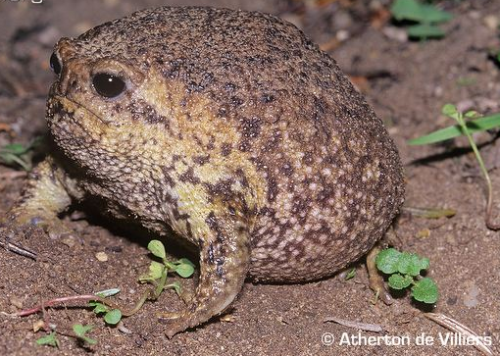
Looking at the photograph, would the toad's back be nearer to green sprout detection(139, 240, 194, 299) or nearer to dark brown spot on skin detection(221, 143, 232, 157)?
dark brown spot on skin detection(221, 143, 232, 157)

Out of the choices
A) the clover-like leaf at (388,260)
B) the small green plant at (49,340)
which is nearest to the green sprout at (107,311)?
the small green plant at (49,340)

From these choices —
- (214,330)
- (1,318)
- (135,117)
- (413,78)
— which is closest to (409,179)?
(413,78)

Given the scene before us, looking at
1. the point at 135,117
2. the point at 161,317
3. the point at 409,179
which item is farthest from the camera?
the point at 409,179

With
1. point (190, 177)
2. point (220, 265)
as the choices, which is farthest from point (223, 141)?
point (220, 265)

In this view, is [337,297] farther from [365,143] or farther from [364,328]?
[365,143]

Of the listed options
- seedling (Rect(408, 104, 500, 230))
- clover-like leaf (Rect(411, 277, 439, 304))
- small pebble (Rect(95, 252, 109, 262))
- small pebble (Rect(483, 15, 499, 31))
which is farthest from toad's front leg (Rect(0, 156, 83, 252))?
small pebble (Rect(483, 15, 499, 31))

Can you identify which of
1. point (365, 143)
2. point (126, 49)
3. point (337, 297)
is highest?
point (126, 49)

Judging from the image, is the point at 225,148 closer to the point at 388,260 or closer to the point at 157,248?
the point at 157,248
